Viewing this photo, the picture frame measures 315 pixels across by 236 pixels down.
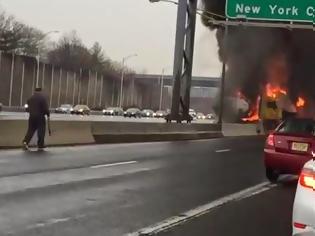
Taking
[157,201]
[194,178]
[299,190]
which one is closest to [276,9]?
[194,178]

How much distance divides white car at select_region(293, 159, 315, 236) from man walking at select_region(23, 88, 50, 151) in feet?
41.9

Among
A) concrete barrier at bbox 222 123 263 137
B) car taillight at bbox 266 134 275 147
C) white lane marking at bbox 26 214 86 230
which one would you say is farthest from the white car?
concrete barrier at bbox 222 123 263 137

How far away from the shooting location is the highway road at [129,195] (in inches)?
315

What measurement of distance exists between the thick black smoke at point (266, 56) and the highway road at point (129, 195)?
32.4 m

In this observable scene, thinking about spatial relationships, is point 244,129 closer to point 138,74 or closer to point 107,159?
point 107,159

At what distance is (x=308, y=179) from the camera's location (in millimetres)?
5906

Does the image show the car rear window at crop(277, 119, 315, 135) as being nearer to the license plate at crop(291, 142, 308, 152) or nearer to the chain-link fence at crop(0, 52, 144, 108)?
the license plate at crop(291, 142, 308, 152)

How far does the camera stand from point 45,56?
110 meters

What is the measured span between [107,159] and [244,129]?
2524cm

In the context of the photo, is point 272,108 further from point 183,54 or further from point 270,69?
point 183,54

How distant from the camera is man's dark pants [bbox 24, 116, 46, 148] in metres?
17.8

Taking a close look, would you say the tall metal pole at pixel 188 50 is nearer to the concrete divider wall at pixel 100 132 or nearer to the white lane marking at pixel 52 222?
the concrete divider wall at pixel 100 132

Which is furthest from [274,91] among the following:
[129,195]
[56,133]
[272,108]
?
[129,195]

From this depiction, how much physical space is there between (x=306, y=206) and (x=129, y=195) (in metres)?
5.33
